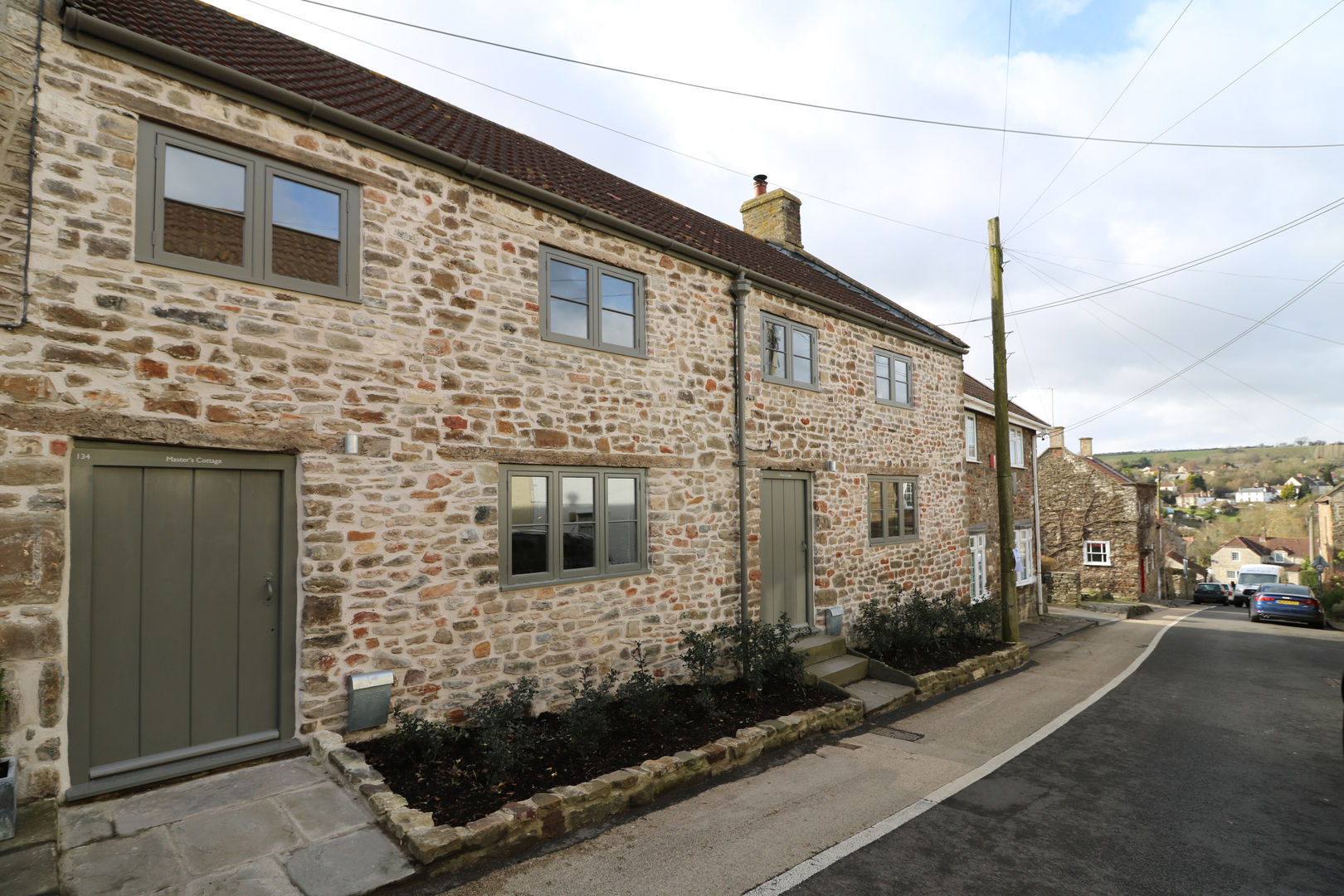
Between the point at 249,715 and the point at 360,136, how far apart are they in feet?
16.9

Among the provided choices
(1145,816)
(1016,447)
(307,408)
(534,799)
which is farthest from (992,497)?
(307,408)

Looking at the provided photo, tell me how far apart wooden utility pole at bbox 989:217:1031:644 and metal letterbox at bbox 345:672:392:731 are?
11.1 metres

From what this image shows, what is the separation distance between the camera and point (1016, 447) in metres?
19.6

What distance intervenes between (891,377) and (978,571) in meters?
6.23

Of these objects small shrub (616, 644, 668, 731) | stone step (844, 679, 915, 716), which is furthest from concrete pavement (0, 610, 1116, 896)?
stone step (844, 679, 915, 716)

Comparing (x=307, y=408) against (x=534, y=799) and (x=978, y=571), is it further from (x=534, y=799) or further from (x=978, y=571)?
(x=978, y=571)

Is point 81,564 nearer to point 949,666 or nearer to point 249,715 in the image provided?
point 249,715

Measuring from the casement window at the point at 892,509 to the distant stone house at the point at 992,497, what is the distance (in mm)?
2015

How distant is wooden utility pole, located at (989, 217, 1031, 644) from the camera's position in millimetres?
12562

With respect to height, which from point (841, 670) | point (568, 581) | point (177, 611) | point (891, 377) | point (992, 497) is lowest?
point (841, 670)

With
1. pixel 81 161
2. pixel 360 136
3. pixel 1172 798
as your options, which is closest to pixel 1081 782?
pixel 1172 798

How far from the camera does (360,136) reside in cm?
604

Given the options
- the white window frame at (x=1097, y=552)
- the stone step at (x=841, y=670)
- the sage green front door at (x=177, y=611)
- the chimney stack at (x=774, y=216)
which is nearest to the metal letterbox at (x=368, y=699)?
the sage green front door at (x=177, y=611)

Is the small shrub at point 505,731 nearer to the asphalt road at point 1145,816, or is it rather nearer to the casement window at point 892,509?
the asphalt road at point 1145,816
